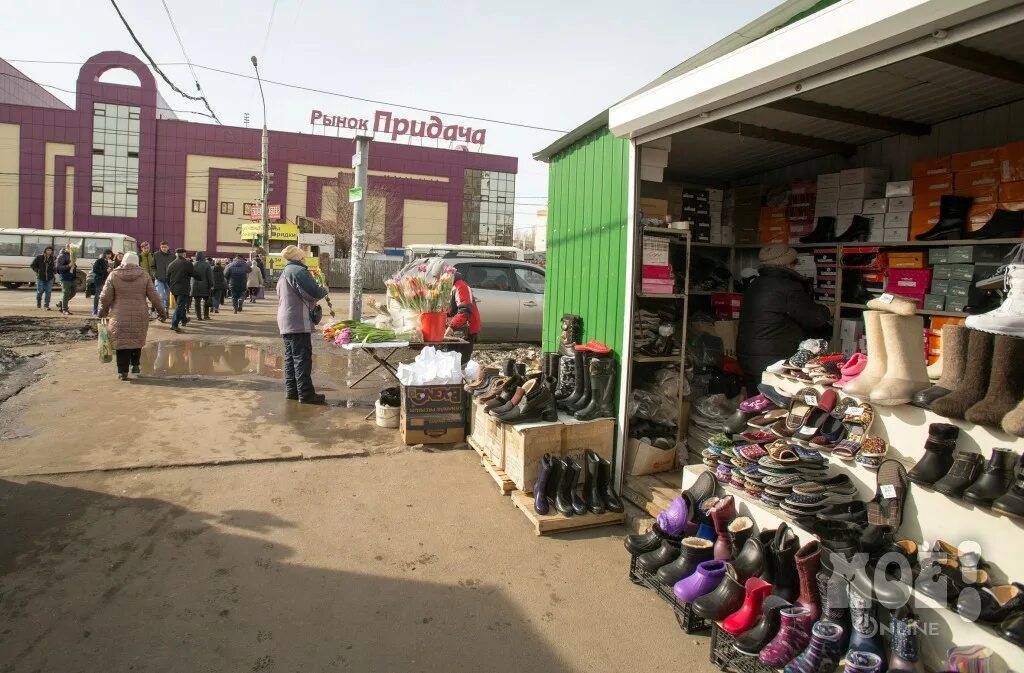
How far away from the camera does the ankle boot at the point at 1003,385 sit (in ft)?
7.88

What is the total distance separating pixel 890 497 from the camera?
2.65m

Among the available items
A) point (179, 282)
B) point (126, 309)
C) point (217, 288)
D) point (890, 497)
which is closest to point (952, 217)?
point (890, 497)

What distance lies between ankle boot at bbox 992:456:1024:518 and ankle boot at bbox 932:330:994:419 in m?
0.33

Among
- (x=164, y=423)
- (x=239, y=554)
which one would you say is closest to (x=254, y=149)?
(x=164, y=423)

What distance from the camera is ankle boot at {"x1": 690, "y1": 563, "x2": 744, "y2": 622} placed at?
A: 270cm

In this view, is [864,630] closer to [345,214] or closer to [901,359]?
[901,359]

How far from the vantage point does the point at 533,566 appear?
3.54m

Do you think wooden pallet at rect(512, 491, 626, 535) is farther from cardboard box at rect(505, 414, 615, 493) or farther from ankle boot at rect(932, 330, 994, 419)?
ankle boot at rect(932, 330, 994, 419)

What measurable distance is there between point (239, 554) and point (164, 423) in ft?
10.2

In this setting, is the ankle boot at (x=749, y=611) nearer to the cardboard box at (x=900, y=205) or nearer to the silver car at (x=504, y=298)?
the cardboard box at (x=900, y=205)

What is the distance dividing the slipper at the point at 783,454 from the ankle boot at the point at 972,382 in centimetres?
65

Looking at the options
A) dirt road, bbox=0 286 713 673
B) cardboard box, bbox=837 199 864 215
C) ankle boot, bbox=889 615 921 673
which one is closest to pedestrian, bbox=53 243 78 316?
dirt road, bbox=0 286 713 673

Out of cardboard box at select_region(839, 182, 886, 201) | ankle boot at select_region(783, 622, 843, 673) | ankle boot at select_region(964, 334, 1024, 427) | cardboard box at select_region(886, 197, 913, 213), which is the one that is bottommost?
ankle boot at select_region(783, 622, 843, 673)

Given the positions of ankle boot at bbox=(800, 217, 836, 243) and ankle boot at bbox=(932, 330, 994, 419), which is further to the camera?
ankle boot at bbox=(800, 217, 836, 243)
